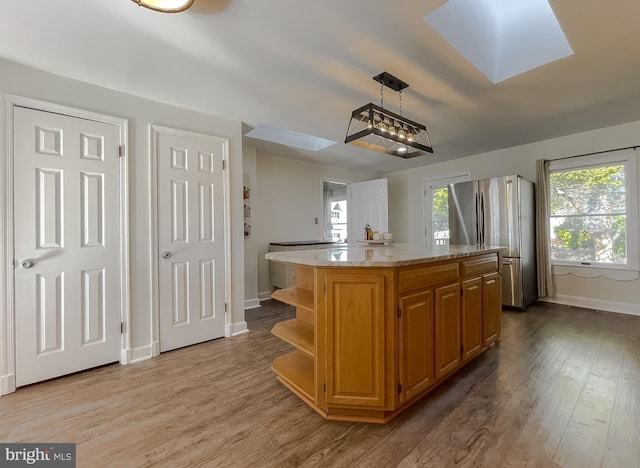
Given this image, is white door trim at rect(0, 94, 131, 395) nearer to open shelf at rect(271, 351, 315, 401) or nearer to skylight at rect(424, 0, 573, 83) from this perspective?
open shelf at rect(271, 351, 315, 401)

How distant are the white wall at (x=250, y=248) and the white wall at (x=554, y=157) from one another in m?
3.16

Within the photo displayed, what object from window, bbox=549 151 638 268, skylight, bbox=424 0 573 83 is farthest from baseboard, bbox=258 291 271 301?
window, bbox=549 151 638 268

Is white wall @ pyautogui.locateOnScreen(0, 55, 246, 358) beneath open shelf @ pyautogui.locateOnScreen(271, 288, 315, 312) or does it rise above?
above

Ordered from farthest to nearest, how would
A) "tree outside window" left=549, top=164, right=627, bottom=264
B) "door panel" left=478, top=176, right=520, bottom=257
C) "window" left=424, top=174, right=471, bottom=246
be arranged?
"window" left=424, top=174, right=471, bottom=246, "door panel" left=478, top=176, right=520, bottom=257, "tree outside window" left=549, top=164, right=627, bottom=264

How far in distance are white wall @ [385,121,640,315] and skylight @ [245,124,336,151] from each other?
7.36 ft

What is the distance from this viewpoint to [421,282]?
1784mm

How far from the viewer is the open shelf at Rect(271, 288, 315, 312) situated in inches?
71.1

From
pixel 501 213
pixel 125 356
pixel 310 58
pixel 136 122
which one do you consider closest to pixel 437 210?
pixel 501 213

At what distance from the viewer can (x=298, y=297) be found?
1.96 meters

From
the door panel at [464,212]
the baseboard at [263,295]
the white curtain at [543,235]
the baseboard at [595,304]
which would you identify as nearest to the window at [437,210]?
the door panel at [464,212]

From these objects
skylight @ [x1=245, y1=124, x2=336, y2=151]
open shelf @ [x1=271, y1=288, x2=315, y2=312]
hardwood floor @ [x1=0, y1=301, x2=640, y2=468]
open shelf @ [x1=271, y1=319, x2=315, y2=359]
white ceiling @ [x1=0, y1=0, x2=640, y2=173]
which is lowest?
hardwood floor @ [x1=0, y1=301, x2=640, y2=468]

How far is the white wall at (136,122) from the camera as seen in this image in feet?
6.85

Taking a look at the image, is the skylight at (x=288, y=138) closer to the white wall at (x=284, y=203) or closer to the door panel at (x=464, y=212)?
the white wall at (x=284, y=203)

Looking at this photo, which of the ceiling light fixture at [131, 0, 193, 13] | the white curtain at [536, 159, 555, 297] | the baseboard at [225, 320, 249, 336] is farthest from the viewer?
the white curtain at [536, 159, 555, 297]
